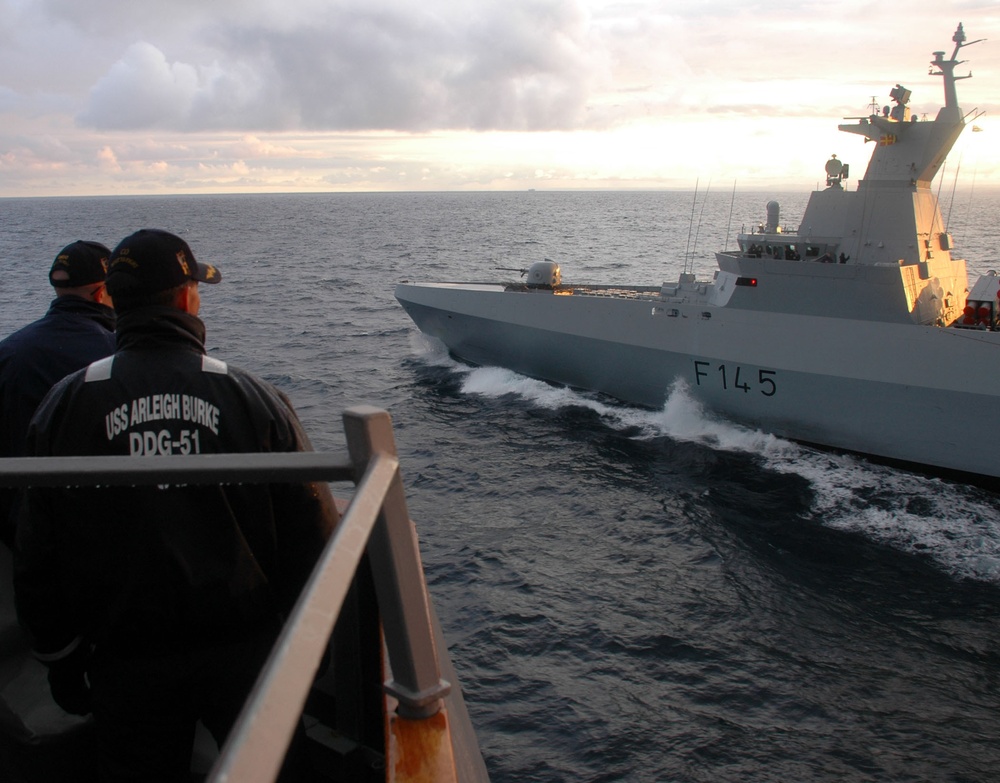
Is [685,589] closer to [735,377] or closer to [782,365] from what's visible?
[782,365]

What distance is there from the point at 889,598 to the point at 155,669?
32.0ft

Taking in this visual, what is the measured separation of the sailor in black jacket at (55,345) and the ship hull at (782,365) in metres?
13.1

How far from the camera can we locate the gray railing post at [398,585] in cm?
150

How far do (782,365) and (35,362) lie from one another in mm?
13621

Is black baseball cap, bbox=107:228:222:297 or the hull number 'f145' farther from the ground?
black baseball cap, bbox=107:228:222:297

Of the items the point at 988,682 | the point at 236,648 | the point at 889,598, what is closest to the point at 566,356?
the point at 889,598

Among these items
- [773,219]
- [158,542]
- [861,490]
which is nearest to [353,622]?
[158,542]

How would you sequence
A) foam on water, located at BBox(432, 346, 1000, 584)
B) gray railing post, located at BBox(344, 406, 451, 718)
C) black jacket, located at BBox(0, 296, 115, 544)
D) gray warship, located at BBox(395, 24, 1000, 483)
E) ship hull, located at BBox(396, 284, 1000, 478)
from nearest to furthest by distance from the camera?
gray railing post, located at BBox(344, 406, 451, 718), black jacket, located at BBox(0, 296, 115, 544), foam on water, located at BBox(432, 346, 1000, 584), ship hull, located at BBox(396, 284, 1000, 478), gray warship, located at BBox(395, 24, 1000, 483)

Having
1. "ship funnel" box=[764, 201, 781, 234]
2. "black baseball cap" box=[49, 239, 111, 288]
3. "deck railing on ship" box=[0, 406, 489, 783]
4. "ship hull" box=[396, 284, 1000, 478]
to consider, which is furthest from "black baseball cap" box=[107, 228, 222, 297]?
"ship funnel" box=[764, 201, 781, 234]

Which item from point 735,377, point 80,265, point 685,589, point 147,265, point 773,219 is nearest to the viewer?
point 147,265

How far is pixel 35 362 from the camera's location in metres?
2.90

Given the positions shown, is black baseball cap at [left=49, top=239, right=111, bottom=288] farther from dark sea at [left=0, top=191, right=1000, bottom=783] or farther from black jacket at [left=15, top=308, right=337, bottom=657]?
dark sea at [left=0, top=191, right=1000, bottom=783]

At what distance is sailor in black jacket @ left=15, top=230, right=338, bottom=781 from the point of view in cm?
198

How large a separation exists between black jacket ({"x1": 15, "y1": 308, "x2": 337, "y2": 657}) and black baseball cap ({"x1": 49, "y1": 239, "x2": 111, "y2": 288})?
1.29 meters
